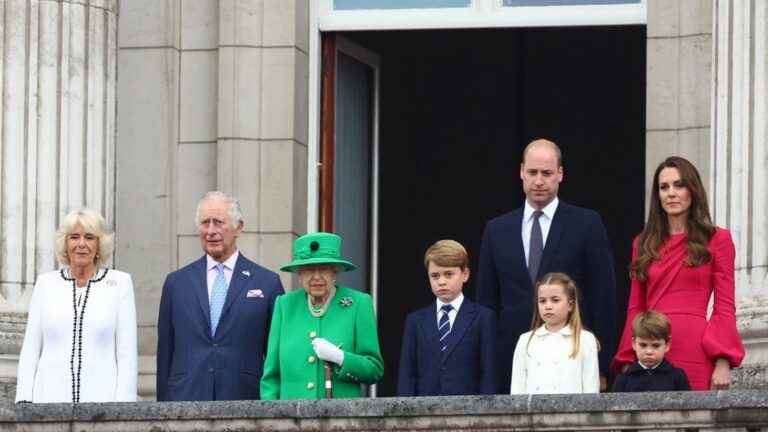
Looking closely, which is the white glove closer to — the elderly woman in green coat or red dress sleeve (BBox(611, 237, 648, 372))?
the elderly woman in green coat

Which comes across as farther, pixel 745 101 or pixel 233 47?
pixel 233 47

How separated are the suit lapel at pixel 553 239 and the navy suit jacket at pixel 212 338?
1491 mm

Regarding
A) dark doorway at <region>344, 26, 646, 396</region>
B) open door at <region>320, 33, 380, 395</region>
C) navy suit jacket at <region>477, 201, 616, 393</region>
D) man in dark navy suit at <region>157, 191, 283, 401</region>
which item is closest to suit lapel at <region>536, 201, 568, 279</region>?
navy suit jacket at <region>477, 201, 616, 393</region>

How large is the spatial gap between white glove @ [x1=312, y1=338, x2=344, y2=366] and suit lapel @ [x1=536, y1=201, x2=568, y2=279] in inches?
46.4

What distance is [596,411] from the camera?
481 inches

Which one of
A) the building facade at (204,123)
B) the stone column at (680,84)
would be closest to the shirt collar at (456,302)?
the building facade at (204,123)

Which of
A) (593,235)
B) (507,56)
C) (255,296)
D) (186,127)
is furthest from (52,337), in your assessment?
(507,56)

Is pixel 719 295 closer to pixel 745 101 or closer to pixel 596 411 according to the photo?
pixel 596 411

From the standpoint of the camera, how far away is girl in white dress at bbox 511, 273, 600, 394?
43.9 ft

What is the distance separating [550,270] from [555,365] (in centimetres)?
87

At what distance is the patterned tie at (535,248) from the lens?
14.2 meters

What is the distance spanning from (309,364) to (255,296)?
0.59 m

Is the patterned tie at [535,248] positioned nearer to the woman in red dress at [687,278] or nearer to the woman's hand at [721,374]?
the woman in red dress at [687,278]

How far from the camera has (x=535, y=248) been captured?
46.8 feet
